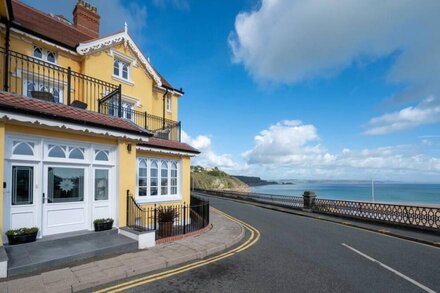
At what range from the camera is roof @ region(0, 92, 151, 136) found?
6.76 meters

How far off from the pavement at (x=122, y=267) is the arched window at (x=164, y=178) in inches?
161

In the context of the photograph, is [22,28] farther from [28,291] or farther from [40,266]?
[28,291]

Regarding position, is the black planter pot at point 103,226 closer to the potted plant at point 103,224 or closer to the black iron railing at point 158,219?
the potted plant at point 103,224

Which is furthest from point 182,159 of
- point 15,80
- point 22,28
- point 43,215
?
point 22,28

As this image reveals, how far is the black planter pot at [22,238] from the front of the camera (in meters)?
6.82

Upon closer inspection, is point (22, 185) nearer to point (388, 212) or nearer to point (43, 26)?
point (43, 26)

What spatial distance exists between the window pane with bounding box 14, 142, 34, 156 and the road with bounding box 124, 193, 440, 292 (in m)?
5.26

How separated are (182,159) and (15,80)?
27.8ft

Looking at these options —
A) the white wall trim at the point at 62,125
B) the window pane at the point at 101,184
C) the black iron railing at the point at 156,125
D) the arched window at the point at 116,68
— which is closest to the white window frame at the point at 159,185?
the black iron railing at the point at 156,125

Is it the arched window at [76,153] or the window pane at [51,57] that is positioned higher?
the window pane at [51,57]

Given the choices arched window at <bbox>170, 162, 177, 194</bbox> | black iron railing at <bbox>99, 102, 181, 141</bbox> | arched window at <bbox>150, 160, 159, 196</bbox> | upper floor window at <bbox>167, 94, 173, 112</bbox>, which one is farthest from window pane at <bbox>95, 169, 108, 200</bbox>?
upper floor window at <bbox>167, 94, 173, 112</bbox>

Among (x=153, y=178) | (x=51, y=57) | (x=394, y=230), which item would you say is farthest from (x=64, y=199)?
(x=394, y=230)

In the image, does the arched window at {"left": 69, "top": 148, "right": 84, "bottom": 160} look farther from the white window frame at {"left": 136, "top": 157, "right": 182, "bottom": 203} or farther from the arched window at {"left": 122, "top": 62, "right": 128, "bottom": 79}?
the arched window at {"left": 122, "top": 62, "right": 128, "bottom": 79}

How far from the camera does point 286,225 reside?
13.4 metres
